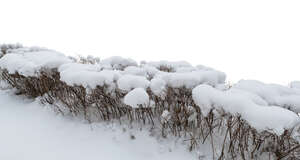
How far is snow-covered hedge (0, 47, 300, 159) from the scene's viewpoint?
5.28 feet

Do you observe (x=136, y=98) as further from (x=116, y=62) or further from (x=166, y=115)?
(x=116, y=62)

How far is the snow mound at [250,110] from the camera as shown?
1371mm

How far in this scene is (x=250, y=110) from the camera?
1512 mm

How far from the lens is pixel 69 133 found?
2.51 m

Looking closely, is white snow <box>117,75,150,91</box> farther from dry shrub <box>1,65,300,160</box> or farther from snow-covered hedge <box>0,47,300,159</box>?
dry shrub <box>1,65,300,160</box>

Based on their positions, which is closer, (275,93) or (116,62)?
(275,93)

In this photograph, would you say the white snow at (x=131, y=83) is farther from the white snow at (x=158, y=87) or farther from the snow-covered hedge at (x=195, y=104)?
the white snow at (x=158, y=87)

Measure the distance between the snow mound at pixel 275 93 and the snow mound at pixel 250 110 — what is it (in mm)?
478

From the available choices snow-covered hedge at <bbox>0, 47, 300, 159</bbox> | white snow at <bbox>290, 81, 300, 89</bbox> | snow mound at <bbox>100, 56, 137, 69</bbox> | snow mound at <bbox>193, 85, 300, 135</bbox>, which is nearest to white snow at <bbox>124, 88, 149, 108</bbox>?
snow-covered hedge at <bbox>0, 47, 300, 159</bbox>

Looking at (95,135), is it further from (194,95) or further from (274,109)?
(274,109)

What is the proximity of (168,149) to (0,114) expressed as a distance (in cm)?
301

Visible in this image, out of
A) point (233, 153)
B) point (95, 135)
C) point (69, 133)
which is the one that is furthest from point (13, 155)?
point (233, 153)

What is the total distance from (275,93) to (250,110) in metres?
0.86

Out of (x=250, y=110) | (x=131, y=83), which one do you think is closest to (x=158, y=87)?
(x=131, y=83)
